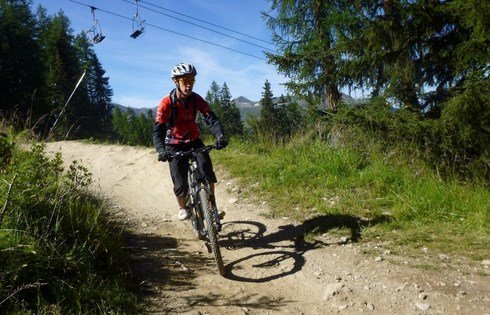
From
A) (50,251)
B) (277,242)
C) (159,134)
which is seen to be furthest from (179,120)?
(50,251)

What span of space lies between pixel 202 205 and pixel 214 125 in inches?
53.1

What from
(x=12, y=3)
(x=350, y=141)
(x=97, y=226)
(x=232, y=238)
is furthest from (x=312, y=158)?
(x=12, y=3)

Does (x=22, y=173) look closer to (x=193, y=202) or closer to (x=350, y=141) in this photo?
(x=193, y=202)

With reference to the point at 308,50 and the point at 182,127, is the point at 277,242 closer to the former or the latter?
the point at 182,127

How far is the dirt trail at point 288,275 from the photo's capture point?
3545 millimetres

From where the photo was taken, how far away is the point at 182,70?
5062mm

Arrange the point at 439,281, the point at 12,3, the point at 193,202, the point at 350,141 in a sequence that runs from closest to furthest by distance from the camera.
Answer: the point at 439,281 → the point at 193,202 → the point at 350,141 → the point at 12,3

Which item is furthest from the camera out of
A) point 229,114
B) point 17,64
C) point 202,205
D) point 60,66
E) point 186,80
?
point 229,114

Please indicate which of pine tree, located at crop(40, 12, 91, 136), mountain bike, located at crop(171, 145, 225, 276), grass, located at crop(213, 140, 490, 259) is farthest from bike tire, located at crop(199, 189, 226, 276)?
pine tree, located at crop(40, 12, 91, 136)

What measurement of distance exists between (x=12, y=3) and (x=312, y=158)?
1735 inches

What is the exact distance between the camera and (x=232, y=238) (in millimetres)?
5758

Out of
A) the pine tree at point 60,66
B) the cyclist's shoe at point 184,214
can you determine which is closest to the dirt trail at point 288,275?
the cyclist's shoe at point 184,214

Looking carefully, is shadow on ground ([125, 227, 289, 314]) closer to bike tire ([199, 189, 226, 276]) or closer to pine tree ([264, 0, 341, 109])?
bike tire ([199, 189, 226, 276])

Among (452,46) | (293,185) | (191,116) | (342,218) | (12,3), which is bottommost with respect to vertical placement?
(342,218)
